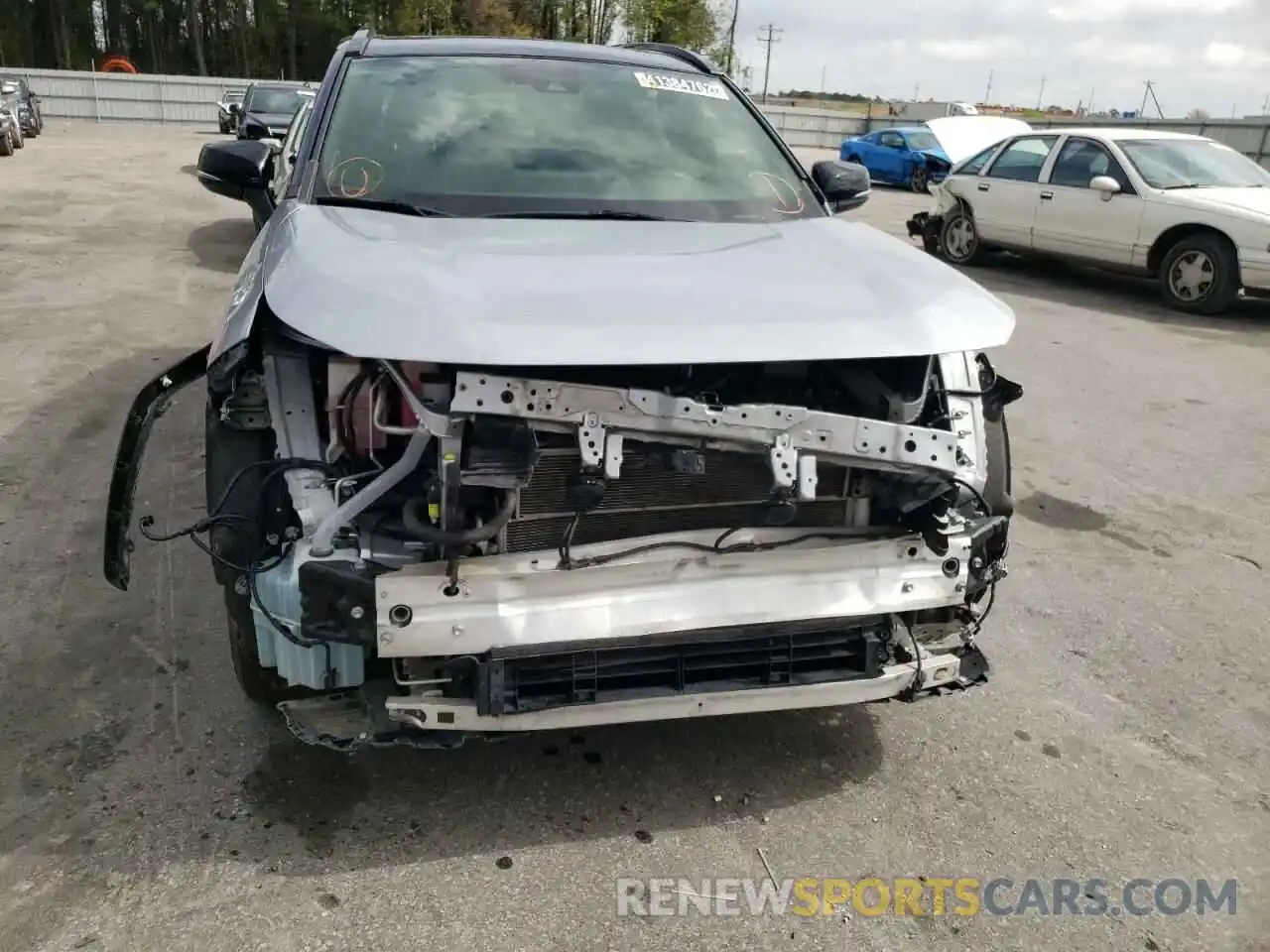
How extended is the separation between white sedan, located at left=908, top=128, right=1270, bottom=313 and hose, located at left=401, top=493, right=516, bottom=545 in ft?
29.4

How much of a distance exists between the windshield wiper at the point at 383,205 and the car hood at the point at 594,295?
0.23 ft

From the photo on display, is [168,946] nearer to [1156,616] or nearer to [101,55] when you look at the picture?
[1156,616]

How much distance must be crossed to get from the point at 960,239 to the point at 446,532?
1082 cm

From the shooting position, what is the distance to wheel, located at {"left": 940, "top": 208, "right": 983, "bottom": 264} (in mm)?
11758

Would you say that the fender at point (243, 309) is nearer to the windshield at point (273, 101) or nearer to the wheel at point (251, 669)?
the wheel at point (251, 669)

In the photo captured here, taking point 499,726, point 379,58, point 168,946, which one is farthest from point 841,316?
point 379,58

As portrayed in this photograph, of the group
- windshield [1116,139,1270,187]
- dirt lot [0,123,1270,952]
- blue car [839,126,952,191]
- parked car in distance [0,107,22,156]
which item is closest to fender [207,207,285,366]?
dirt lot [0,123,1270,952]

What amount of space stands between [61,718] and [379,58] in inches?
104

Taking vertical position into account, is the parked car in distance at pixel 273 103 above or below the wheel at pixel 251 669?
above

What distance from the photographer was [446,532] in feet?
7.72

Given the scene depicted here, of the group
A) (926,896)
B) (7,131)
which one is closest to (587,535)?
(926,896)

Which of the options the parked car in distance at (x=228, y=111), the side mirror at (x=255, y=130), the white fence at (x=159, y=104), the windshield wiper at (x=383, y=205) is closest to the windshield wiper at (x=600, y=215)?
the windshield wiper at (x=383, y=205)

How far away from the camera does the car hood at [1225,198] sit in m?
9.28

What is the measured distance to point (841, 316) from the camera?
8.46ft
